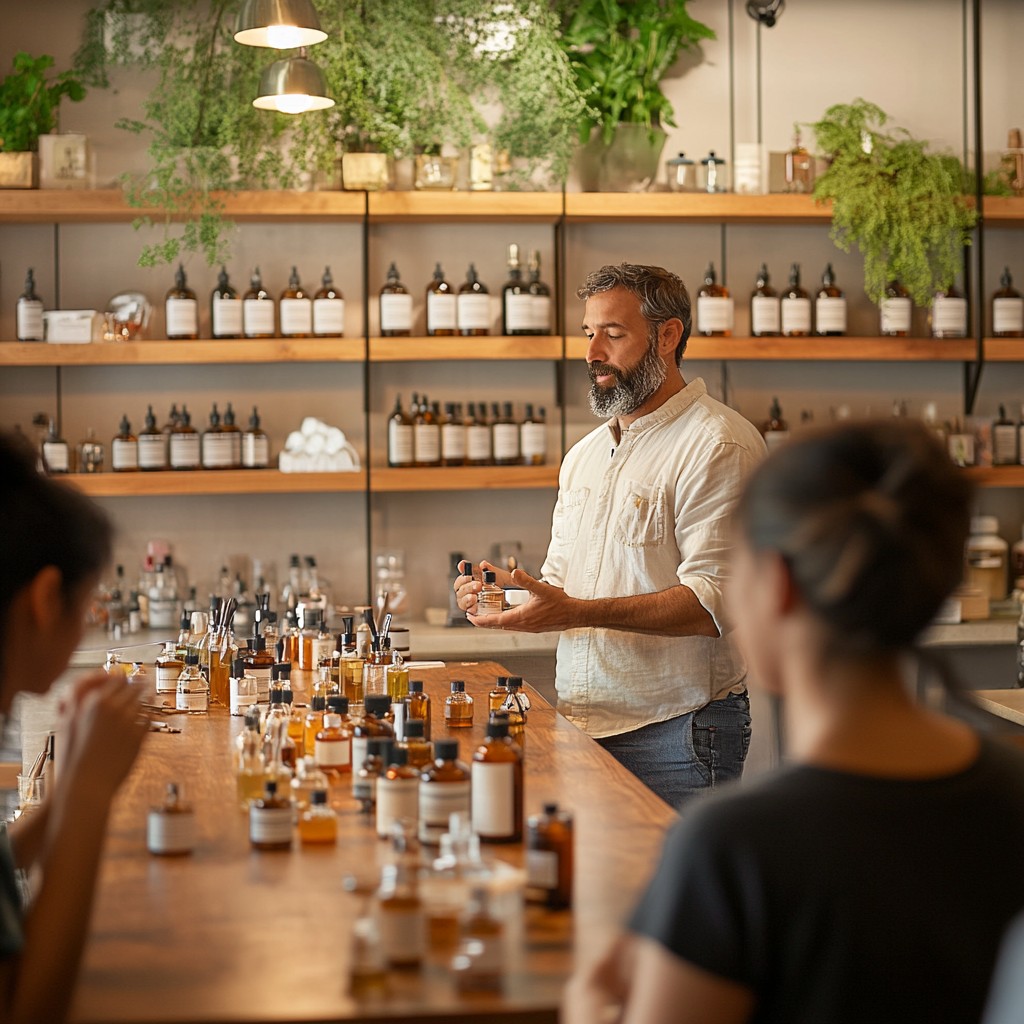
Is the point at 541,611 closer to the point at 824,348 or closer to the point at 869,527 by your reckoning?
the point at 869,527

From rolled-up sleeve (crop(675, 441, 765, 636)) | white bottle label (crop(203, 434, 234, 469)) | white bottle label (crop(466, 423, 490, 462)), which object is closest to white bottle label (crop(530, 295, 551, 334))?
white bottle label (crop(466, 423, 490, 462))

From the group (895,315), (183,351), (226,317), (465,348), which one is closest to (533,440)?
(465,348)

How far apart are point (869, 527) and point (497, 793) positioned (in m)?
0.81

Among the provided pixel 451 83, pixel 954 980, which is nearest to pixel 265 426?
pixel 451 83

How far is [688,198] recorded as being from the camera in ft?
15.1

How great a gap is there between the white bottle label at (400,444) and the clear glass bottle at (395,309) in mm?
366

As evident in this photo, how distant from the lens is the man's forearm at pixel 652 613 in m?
2.58

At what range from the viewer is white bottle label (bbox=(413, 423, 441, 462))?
4.64 metres

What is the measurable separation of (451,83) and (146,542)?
218 cm

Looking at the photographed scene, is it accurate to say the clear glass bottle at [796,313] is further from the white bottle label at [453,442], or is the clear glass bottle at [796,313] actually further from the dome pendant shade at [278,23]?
the dome pendant shade at [278,23]

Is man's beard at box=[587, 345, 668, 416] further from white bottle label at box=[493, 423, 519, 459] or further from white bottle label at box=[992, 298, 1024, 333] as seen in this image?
white bottle label at box=[992, 298, 1024, 333]

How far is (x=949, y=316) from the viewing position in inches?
189

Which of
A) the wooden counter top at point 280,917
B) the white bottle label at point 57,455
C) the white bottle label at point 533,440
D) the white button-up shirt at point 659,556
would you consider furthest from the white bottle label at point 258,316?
the wooden counter top at point 280,917

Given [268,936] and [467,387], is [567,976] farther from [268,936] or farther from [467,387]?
[467,387]
